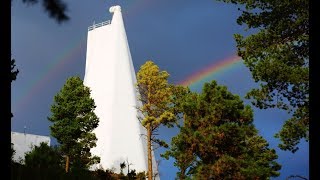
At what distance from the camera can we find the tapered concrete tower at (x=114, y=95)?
49406 mm

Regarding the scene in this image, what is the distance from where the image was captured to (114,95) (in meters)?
54.3

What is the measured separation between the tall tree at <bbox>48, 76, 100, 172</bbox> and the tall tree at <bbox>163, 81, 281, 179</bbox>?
6.72m

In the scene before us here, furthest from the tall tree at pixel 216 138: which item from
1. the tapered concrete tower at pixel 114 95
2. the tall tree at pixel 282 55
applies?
the tapered concrete tower at pixel 114 95

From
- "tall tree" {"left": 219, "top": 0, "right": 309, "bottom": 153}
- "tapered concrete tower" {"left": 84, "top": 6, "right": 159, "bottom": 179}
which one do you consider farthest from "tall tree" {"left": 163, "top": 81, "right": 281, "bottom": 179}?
"tapered concrete tower" {"left": 84, "top": 6, "right": 159, "bottom": 179}

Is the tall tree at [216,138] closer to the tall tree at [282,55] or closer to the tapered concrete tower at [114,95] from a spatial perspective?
the tall tree at [282,55]

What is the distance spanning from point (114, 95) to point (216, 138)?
94.1 feet

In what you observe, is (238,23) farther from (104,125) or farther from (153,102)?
→ (104,125)

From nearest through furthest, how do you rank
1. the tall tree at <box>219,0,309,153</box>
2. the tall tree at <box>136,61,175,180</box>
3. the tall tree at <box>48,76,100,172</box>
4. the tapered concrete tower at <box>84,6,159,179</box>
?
1. the tall tree at <box>219,0,309,153</box>
2. the tall tree at <box>48,76,100,172</box>
3. the tall tree at <box>136,61,175,180</box>
4. the tapered concrete tower at <box>84,6,159,179</box>

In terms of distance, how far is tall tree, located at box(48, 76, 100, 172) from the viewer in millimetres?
33031

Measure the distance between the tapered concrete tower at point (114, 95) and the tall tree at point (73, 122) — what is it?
44.7 feet

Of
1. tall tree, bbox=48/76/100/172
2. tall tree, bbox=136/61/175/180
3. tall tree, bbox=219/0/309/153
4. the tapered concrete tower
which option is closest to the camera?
tall tree, bbox=219/0/309/153

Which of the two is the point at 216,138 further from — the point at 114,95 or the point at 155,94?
the point at 114,95

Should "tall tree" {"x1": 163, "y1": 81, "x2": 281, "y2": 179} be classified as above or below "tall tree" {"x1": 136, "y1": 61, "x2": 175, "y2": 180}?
below

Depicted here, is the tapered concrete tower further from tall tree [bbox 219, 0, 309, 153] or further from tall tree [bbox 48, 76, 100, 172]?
tall tree [bbox 219, 0, 309, 153]
